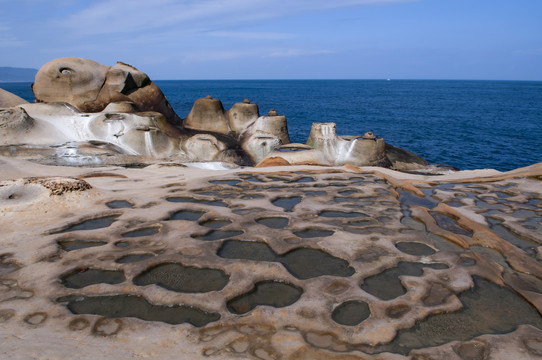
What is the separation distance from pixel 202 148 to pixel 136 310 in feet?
37.1

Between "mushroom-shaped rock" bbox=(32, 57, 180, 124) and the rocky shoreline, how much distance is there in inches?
309

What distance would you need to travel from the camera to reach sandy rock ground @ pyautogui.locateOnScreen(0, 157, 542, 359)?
2.72 metres

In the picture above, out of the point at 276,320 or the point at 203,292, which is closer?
the point at 276,320

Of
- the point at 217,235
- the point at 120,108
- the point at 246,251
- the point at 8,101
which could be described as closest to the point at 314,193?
the point at 217,235

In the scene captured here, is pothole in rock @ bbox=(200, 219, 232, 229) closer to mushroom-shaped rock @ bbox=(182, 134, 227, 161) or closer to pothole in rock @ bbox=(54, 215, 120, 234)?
pothole in rock @ bbox=(54, 215, 120, 234)

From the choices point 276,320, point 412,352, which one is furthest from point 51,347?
point 412,352

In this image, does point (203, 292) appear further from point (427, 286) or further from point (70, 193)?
A: point (70, 193)

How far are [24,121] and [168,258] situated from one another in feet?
A: 35.0

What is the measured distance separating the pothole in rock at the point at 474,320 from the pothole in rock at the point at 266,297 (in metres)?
0.87

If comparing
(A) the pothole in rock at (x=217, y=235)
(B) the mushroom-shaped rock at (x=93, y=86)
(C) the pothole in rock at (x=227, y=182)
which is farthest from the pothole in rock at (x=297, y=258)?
(B) the mushroom-shaped rock at (x=93, y=86)

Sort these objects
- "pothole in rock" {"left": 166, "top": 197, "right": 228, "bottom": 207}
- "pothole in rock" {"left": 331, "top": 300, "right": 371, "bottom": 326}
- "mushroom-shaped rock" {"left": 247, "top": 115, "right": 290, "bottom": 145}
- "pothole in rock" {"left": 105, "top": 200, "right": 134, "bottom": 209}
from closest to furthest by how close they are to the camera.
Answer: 1. "pothole in rock" {"left": 331, "top": 300, "right": 371, "bottom": 326}
2. "pothole in rock" {"left": 105, "top": 200, "right": 134, "bottom": 209}
3. "pothole in rock" {"left": 166, "top": 197, "right": 228, "bottom": 207}
4. "mushroom-shaped rock" {"left": 247, "top": 115, "right": 290, "bottom": 145}

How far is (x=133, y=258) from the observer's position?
4.09 metres

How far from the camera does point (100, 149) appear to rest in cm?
1255

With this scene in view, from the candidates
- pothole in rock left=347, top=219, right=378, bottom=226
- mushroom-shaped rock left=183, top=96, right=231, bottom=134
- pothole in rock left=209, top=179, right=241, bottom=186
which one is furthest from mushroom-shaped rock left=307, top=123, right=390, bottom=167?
pothole in rock left=347, top=219, right=378, bottom=226
